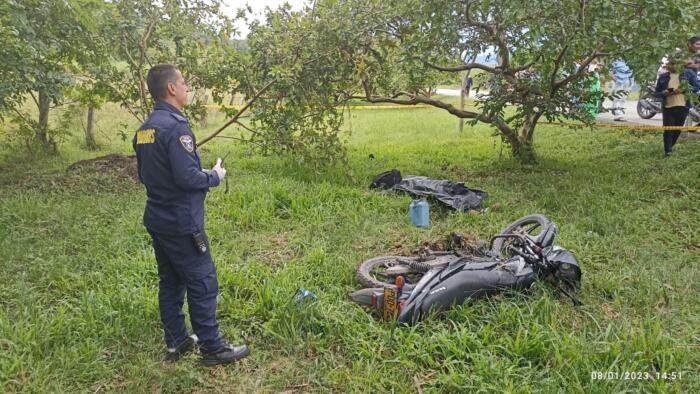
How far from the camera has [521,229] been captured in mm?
4379

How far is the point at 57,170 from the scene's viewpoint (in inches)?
286

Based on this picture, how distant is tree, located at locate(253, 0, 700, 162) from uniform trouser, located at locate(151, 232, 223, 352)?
3.61 metres

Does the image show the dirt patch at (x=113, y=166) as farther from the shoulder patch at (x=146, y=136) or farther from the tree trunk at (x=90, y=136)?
the shoulder patch at (x=146, y=136)

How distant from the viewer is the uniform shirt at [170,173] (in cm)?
249

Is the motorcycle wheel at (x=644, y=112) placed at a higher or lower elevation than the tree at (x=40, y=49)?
lower

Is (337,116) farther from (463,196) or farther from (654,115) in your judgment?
(654,115)

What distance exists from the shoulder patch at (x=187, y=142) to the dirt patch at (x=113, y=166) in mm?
4576

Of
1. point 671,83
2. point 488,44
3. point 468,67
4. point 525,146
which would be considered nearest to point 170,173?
point 488,44

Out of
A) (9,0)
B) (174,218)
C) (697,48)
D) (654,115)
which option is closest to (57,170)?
(9,0)

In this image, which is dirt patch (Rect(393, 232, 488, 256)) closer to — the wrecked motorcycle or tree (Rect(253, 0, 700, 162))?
the wrecked motorcycle

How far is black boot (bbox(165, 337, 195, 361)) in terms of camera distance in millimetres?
2838

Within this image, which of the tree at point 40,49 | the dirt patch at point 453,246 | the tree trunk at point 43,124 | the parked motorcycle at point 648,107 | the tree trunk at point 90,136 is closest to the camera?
the dirt patch at point 453,246

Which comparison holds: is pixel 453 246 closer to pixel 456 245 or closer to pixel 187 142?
pixel 456 245

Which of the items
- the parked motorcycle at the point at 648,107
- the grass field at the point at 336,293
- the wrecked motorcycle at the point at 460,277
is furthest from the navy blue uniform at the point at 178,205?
the parked motorcycle at the point at 648,107
